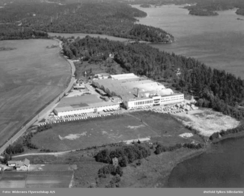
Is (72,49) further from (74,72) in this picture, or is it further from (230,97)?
(230,97)

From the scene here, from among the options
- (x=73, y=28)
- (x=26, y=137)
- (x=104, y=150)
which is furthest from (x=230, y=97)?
(x=73, y=28)

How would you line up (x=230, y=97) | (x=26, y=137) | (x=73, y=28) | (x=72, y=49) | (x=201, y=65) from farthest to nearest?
(x=73, y=28)
(x=72, y=49)
(x=201, y=65)
(x=230, y=97)
(x=26, y=137)

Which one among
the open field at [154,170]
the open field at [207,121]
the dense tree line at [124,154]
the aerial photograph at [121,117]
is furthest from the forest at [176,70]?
the dense tree line at [124,154]

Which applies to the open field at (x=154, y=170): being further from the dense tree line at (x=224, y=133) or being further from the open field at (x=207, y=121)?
the open field at (x=207, y=121)

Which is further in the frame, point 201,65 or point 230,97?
point 201,65

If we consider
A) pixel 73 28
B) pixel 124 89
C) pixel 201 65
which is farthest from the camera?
pixel 73 28

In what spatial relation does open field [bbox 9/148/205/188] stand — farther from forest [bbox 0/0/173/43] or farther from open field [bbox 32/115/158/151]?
forest [bbox 0/0/173/43]
